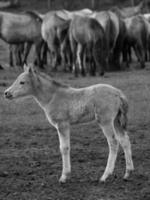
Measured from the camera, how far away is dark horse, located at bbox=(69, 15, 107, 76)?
19.7 meters

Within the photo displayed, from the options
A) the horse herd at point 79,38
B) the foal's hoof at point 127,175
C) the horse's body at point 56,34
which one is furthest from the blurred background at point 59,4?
the foal's hoof at point 127,175

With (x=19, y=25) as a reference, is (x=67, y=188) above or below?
above

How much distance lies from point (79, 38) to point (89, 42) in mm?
384

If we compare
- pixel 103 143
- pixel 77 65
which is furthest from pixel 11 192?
pixel 77 65

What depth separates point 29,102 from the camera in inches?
534

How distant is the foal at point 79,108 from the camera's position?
7.71 meters

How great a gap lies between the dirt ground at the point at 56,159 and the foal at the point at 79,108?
0.25 meters

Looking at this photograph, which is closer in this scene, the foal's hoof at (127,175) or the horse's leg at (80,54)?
the foal's hoof at (127,175)

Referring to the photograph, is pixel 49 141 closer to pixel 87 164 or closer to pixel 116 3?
pixel 87 164

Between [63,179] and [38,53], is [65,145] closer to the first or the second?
[63,179]

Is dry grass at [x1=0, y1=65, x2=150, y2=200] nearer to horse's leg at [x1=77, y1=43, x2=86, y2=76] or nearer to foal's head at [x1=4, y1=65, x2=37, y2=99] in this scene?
foal's head at [x1=4, y1=65, x2=37, y2=99]

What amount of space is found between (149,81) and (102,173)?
905 centimetres

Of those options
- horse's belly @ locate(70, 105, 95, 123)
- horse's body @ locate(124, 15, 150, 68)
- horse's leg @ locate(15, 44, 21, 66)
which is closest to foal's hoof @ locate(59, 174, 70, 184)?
horse's belly @ locate(70, 105, 95, 123)

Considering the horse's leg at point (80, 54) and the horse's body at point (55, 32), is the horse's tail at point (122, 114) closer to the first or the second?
the horse's leg at point (80, 54)
